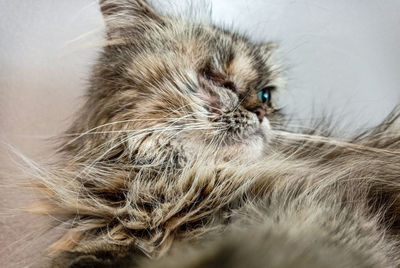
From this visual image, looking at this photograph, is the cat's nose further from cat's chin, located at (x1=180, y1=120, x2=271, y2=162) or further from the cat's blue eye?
the cat's blue eye

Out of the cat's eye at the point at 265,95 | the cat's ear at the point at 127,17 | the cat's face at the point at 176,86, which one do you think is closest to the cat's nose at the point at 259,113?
the cat's face at the point at 176,86

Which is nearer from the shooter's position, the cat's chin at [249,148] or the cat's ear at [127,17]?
the cat's chin at [249,148]

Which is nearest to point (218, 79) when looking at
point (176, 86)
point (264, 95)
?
point (176, 86)

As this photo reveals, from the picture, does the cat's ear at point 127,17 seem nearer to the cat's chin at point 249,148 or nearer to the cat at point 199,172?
the cat at point 199,172

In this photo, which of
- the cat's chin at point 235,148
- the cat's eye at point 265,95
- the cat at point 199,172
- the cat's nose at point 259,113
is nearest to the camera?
the cat at point 199,172

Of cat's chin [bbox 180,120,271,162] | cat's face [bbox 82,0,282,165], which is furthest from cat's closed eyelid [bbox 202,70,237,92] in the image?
cat's chin [bbox 180,120,271,162]

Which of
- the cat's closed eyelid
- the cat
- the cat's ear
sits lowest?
the cat

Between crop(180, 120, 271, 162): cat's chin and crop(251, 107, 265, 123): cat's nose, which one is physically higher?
crop(251, 107, 265, 123): cat's nose

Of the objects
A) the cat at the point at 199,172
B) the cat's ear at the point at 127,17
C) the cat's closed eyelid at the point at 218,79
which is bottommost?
the cat at the point at 199,172
